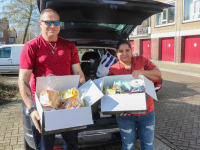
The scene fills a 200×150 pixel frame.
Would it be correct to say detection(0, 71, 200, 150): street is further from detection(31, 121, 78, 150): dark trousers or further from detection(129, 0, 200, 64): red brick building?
detection(129, 0, 200, 64): red brick building

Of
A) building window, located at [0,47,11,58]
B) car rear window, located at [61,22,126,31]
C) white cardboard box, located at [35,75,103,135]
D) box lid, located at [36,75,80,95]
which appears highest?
car rear window, located at [61,22,126,31]

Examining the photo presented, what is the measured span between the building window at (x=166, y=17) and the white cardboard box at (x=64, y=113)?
59.5ft

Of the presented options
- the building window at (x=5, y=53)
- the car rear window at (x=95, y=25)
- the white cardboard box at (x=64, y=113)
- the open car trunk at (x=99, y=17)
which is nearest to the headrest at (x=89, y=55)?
the open car trunk at (x=99, y=17)

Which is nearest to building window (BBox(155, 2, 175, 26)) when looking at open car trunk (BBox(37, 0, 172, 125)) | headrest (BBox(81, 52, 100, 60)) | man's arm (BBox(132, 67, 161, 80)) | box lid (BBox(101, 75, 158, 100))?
headrest (BBox(81, 52, 100, 60))

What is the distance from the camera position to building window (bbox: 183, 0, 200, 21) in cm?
1527

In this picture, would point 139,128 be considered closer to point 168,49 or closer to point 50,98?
point 50,98

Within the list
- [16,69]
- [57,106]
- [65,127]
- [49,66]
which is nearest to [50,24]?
[49,66]

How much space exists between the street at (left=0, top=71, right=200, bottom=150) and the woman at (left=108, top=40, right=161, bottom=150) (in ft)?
3.29

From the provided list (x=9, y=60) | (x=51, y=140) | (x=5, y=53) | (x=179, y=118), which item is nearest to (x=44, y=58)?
(x=51, y=140)

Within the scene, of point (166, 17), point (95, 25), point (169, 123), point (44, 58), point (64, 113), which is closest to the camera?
point (64, 113)

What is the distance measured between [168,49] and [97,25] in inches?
659

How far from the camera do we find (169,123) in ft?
13.6

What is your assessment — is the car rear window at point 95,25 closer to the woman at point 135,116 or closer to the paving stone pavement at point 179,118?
the woman at point 135,116

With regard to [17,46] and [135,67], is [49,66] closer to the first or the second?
[135,67]
